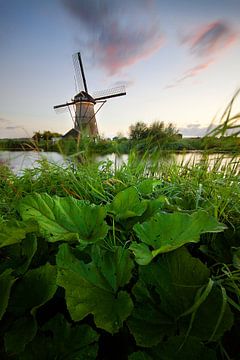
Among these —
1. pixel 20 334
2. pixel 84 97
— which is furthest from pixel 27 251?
pixel 84 97

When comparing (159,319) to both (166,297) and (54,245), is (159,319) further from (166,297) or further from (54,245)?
(54,245)

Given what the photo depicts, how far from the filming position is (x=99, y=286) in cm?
45

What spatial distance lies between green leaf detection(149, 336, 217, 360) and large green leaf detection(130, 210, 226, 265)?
0.13m

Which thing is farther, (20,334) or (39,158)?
(39,158)

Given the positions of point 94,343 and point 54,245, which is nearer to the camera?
point 94,343

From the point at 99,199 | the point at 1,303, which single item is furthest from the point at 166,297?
the point at 99,199

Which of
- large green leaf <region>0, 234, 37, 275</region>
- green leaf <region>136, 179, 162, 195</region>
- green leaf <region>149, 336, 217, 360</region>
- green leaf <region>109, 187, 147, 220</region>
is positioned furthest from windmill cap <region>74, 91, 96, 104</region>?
green leaf <region>149, 336, 217, 360</region>

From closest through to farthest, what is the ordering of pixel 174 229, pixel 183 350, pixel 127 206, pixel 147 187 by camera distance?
pixel 183 350
pixel 174 229
pixel 127 206
pixel 147 187

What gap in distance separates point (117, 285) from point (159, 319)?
0.29 feet

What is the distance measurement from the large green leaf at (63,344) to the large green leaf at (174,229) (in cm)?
16

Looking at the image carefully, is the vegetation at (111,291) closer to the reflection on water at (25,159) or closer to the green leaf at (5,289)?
the green leaf at (5,289)

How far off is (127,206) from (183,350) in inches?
13.1

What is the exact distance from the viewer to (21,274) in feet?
1.65

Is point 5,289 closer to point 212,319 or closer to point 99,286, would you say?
point 99,286
